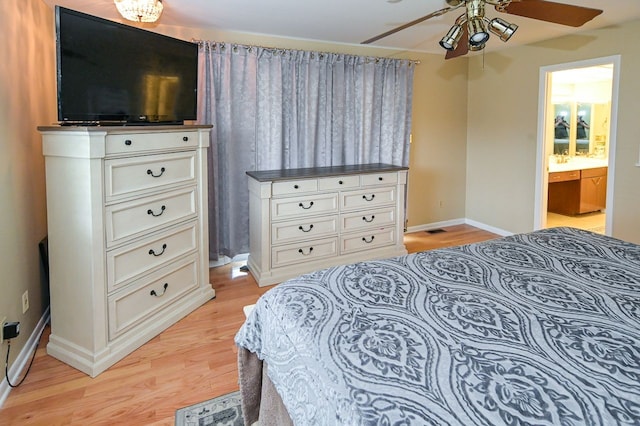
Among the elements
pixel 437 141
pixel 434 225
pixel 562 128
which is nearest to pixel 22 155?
pixel 437 141

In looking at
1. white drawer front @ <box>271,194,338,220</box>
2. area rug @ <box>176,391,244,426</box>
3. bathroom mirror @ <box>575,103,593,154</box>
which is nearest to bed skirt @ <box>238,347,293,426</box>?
area rug @ <box>176,391,244,426</box>

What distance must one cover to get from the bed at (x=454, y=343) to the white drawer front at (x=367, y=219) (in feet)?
6.42

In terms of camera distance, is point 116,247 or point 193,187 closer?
point 116,247

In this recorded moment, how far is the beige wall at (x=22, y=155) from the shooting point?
2123mm

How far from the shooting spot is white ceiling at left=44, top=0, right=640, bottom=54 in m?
3.04

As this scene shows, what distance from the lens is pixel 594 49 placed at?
3922mm

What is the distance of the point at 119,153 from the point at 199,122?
59.7 inches

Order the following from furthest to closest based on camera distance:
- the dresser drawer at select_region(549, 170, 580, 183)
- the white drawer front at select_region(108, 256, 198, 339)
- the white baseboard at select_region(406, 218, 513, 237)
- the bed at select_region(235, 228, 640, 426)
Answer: the dresser drawer at select_region(549, 170, 580, 183)
the white baseboard at select_region(406, 218, 513, 237)
the white drawer front at select_region(108, 256, 198, 339)
the bed at select_region(235, 228, 640, 426)

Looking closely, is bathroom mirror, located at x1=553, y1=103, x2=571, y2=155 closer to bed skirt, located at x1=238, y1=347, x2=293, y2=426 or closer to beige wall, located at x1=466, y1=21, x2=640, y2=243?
beige wall, located at x1=466, y1=21, x2=640, y2=243

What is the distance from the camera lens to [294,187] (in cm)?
359

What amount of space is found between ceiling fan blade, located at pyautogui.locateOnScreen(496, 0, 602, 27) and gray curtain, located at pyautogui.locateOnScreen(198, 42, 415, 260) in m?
2.20

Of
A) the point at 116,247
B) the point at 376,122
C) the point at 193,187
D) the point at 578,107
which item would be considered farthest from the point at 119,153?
the point at 578,107

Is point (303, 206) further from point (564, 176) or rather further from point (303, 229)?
point (564, 176)

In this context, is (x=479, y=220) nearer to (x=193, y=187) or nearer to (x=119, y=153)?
(x=193, y=187)
